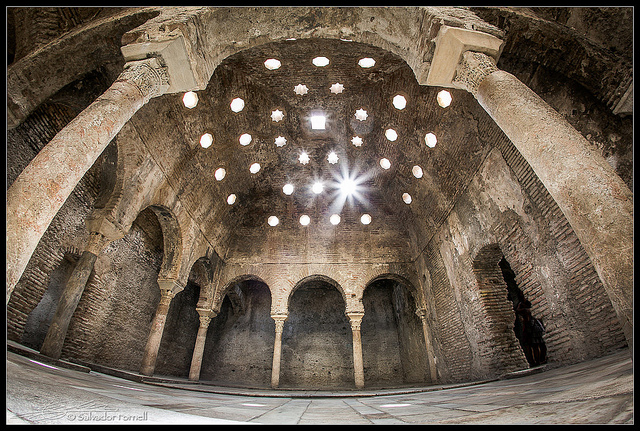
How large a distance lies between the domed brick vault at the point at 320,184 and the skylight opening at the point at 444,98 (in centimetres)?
3

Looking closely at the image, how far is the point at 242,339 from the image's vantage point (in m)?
14.6

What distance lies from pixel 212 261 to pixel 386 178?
7437 millimetres

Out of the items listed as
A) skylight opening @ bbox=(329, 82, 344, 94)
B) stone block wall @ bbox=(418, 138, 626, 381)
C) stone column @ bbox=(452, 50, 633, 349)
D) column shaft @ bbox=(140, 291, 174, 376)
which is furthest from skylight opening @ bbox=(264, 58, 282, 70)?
column shaft @ bbox=(140, 291, 174, 376)

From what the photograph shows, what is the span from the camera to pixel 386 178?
38.1 ft

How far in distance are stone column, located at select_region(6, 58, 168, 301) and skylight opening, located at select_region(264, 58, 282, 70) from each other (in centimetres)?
462

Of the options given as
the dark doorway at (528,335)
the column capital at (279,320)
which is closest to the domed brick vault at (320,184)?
the column capital at (279,320)

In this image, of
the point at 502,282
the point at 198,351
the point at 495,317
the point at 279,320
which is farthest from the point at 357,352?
the point at 198,351

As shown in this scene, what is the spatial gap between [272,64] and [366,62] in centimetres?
266

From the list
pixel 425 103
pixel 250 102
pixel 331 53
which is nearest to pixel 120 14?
pixel 250 102

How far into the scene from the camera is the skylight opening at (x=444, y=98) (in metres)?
7.35

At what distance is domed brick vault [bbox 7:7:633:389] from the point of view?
375 cm

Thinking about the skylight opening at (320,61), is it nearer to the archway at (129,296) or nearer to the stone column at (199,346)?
the archway at (129,296)

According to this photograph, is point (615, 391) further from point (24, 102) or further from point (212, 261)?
point (212, 261)

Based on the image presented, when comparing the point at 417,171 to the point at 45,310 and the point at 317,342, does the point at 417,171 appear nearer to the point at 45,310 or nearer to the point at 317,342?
the point at 317,342
